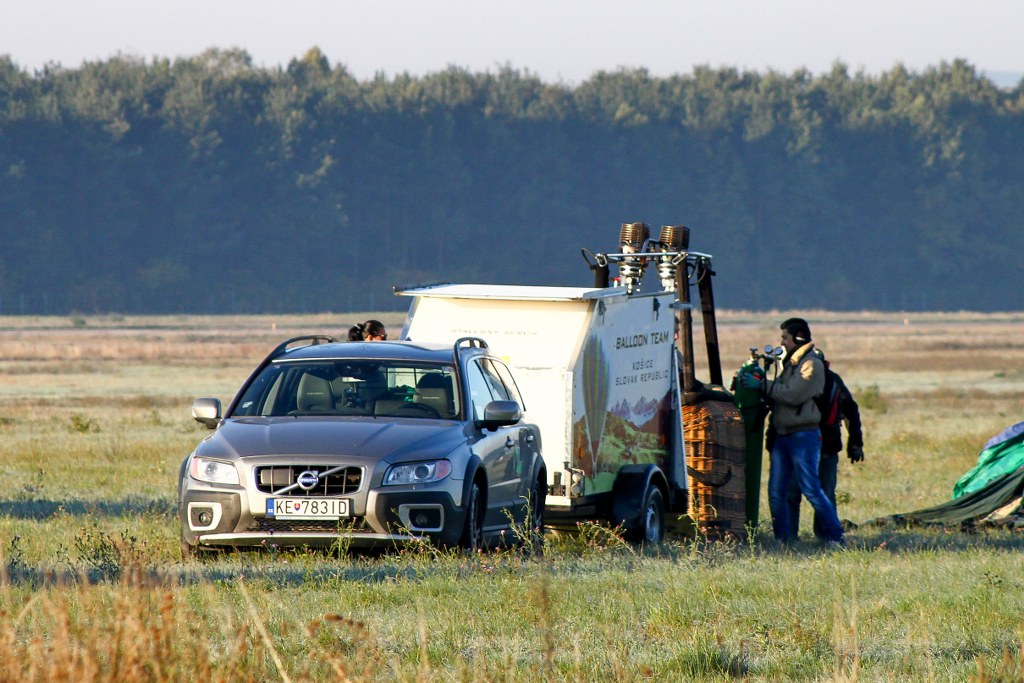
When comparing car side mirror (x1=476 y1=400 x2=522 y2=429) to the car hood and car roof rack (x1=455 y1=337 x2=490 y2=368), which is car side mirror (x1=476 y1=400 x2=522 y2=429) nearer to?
the car hood

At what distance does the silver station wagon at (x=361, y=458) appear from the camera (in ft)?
36.1

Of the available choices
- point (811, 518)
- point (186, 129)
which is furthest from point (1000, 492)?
point (186, 129)

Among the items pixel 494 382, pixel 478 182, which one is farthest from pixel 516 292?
pixel 478 182

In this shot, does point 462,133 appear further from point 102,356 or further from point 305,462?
point 305,462

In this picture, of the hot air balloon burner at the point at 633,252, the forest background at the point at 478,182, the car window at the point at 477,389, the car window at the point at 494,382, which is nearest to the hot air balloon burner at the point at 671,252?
the hot air balloon burner at the point at 633,252

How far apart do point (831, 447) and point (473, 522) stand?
468 cm

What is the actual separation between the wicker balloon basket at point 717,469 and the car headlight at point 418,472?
416 cm

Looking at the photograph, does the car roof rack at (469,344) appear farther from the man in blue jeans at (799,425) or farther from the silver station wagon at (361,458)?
the man in blue jeans at (799,425)

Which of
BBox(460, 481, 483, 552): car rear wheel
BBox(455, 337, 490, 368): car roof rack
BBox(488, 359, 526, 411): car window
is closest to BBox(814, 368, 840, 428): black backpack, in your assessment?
BBox(488, 359, 526, 411): car window

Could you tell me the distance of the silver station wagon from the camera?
1101 cm

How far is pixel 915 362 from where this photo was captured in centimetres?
5716

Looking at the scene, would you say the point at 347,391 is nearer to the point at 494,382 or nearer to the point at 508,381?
the point at 494,382

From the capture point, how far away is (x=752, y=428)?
15.0 m

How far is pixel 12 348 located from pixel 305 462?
164ft
